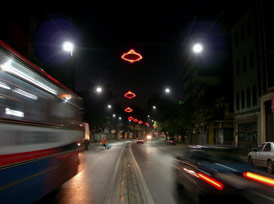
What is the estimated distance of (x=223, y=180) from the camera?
21.0 feet

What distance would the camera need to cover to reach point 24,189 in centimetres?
594

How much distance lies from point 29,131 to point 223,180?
4.10 metres

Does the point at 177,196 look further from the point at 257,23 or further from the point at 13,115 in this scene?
the point at 257,23

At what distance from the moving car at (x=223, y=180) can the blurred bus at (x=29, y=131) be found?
3667 mm

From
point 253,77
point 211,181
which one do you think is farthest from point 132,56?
point 253,77

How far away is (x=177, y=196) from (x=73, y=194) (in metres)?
3.09

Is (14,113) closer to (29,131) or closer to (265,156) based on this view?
(29,131)

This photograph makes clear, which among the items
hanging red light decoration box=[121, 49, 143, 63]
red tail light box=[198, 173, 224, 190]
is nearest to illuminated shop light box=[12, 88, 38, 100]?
red tail light box=[198, 173, 224, 190]

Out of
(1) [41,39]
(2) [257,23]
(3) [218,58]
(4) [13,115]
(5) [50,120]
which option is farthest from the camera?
(3) [218,58]

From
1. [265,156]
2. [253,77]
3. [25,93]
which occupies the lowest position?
[265,156]

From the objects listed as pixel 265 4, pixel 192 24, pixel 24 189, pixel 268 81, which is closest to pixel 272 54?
pixel 268 81

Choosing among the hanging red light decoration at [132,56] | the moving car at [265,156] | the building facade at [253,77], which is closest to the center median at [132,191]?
the hanging red light decoration at [132,56]

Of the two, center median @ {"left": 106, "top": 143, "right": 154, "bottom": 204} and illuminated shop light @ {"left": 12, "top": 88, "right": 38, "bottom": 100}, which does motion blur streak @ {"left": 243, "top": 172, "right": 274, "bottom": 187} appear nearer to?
center median @ {"left": 106, "top": 143, "right": 154, "bottom": 204}

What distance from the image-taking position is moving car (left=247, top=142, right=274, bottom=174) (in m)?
14.7
